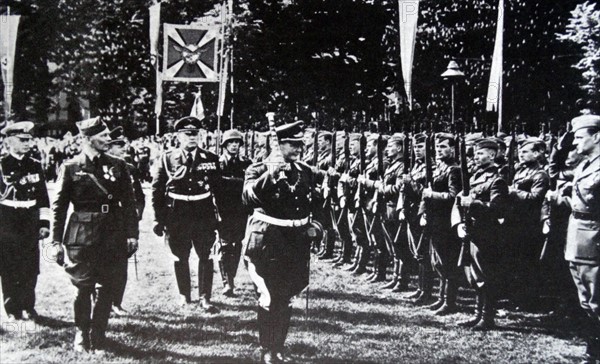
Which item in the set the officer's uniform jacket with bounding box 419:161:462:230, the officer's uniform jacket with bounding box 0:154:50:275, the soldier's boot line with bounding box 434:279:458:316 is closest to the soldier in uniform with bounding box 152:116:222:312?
the officer's uniform jacket with bounding box 0:154:50:275

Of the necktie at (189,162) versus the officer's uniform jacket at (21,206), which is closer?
the officer's uniform jacket at (21,206)

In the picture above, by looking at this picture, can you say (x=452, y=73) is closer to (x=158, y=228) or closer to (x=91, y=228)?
(x=158, y=228)

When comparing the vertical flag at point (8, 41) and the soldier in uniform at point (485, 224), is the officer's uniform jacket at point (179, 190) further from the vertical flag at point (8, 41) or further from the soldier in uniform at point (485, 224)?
the soldier in uniform at point (485, 224)

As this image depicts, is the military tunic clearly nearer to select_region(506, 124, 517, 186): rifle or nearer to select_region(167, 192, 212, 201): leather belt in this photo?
select_region(167, 192, 212, 201): leather belt

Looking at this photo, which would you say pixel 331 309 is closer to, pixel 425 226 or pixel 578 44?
pixel 425 226

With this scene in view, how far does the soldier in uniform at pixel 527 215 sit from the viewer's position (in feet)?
18.8

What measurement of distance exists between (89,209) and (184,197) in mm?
1563

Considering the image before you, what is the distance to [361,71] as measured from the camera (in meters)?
7.53

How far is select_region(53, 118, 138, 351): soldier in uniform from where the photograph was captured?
4555 mm

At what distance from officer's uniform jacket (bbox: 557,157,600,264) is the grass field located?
33.5 inches

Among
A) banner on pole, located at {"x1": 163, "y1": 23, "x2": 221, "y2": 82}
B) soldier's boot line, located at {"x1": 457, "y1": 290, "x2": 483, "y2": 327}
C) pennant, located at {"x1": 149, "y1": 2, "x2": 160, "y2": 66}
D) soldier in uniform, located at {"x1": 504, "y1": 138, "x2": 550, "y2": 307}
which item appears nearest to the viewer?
soldier's boot line, located at {"x1": 457, "y1": 290, "x2": 483, "y2": 327}

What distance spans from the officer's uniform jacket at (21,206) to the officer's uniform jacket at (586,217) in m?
4.19

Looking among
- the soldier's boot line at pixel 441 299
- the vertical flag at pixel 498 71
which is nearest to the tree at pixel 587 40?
the vertical flag at pixel 498 71

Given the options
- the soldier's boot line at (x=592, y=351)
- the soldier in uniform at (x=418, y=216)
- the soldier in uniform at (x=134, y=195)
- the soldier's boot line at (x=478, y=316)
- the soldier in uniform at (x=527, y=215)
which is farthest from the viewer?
the soldier in uniform at (x=418, y=216)
